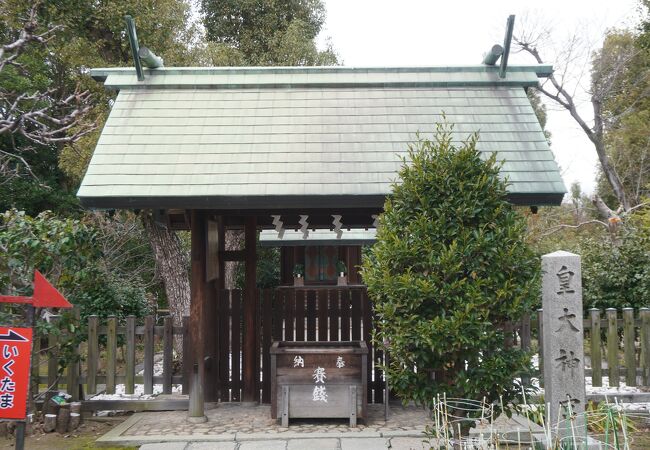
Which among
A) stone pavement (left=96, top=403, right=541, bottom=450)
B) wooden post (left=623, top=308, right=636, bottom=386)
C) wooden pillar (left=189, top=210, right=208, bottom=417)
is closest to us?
stone pavement (left=96, top=403, right=541, bottom=450)

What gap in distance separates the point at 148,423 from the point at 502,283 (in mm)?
5095

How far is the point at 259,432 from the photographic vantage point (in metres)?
7.05

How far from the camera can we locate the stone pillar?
6.03 m

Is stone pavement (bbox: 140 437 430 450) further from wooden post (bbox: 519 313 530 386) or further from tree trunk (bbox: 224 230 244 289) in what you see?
tree trunk (bbox: 224 230 244 289)

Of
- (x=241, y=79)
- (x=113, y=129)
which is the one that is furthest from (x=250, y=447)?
(x=241, y=79)

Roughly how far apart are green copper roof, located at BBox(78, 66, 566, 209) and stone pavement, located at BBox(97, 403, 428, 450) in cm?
284

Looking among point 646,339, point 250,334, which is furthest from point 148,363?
point 646,339

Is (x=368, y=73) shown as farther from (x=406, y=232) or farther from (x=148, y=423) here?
(x=148, y=423)

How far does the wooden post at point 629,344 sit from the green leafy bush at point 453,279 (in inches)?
140

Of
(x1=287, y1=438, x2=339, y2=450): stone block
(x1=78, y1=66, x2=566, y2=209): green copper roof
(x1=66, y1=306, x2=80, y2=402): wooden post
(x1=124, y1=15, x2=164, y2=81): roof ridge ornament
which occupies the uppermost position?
(x1=124, y1=15, x2=164, y2=81): roof ridge ornament

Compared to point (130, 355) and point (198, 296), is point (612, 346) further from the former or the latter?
point (130, 355)

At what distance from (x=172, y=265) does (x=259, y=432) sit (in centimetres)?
614

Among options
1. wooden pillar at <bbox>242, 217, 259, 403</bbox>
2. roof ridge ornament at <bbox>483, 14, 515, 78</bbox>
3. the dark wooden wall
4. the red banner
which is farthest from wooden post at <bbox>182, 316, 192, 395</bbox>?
the dark wooden wall

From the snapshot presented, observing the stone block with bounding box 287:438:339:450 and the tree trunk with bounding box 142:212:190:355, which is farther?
the tree trunk with bounding box 142:212:190:355
